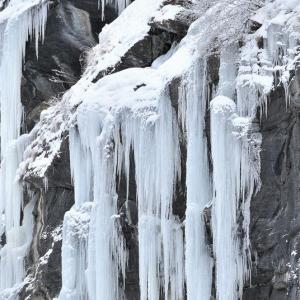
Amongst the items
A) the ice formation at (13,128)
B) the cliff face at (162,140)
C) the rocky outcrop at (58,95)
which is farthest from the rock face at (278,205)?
the ice formation at (13,128)

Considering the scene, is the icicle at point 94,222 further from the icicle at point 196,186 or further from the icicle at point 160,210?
the icicle at point 196,186

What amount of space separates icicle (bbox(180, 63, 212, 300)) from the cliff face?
2 centimetres

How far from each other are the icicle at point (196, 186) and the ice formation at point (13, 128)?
5.46 metres

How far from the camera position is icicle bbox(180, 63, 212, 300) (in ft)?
41.5

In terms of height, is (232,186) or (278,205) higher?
(232,186)

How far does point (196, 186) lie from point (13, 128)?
23.8 feet

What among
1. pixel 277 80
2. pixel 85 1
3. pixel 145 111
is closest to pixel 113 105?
pixel 145 111

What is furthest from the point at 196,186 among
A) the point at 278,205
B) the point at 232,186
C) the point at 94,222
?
the point at 94,222

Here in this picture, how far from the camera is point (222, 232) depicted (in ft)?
40.3

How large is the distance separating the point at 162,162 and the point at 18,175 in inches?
187

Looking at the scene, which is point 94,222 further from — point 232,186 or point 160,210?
point 232,186

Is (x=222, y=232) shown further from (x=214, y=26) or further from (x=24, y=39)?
(x=24, y=39)

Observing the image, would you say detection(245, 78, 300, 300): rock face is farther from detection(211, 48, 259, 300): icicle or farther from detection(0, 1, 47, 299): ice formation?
detection(0, 1, 47, 299): ice formation

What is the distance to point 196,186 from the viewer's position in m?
12.9
